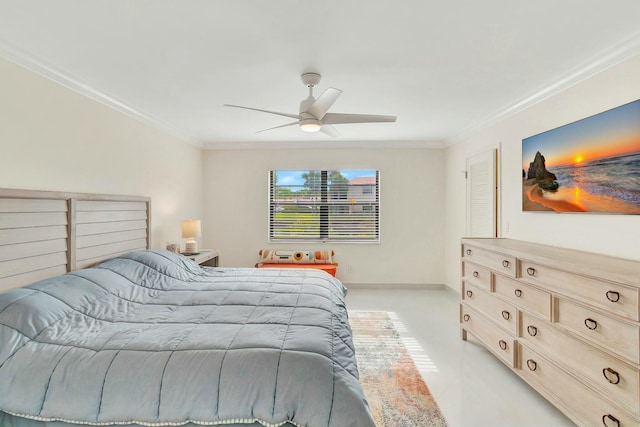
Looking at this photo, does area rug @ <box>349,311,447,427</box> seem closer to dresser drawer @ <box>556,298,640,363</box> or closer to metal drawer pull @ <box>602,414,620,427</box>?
metal drawer pull @ <box>602,414,620,427</box>

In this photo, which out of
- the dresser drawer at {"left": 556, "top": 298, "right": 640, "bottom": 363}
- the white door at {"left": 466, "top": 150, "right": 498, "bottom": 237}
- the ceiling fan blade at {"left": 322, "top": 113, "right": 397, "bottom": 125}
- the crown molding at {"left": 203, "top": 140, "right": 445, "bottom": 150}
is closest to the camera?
the dresser drawer at {"left": 556, "top": 298, "right": 640, "bottom": 363}

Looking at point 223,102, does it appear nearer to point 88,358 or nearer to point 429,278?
point 88,358

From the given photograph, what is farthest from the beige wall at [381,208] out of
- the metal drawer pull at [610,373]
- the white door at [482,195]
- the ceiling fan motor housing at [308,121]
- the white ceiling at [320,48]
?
the metal drawer pull at [610,373]

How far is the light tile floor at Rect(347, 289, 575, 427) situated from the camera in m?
2.12

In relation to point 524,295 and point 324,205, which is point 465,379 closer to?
point 524,295

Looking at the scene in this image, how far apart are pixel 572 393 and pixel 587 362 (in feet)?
0.81

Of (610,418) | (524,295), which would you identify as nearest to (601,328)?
(610,418)

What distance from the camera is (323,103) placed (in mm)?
2473

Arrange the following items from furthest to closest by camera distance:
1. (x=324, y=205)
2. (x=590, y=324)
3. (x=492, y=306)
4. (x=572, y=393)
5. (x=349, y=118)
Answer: (x=324, y=205)
(x=492, y=306)
(x=349, y=118)
(x=572, y=393)
(x=590, y=324)

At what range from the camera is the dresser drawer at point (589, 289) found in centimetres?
164

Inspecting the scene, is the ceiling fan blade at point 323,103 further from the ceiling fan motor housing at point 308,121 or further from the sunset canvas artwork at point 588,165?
the sunset canvas artwork at point 588,165

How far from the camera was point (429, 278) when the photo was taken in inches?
213

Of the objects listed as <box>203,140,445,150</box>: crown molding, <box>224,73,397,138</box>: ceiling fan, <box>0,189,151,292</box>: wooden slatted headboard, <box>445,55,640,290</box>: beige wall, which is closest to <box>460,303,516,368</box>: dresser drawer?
<box>445,55,640,290</box>: beige wall

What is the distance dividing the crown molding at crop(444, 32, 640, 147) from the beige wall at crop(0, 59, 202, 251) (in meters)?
4.06
